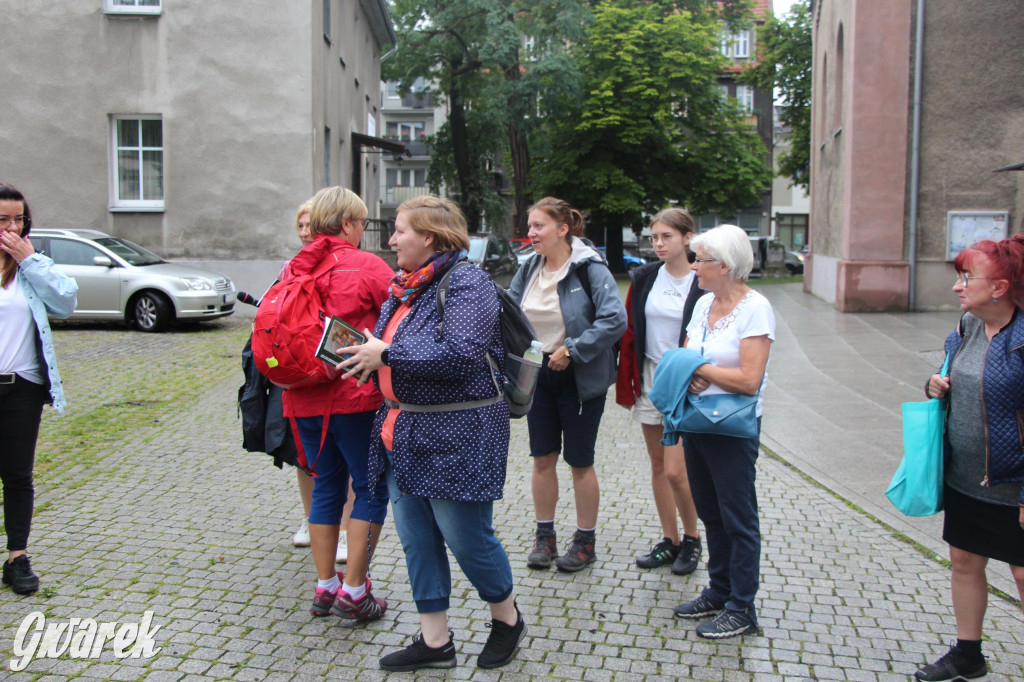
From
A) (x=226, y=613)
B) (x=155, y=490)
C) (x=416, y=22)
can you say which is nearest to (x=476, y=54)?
(x=416, y=22)

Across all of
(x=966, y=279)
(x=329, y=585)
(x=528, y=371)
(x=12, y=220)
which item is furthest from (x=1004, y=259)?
(x=12, y=220)

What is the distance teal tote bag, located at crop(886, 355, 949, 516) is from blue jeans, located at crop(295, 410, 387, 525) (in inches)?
83.5

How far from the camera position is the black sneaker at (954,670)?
3.59 m

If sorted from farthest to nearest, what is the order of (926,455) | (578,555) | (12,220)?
(578,555)
(12,220)
(926,455)

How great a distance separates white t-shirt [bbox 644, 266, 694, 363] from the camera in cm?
482

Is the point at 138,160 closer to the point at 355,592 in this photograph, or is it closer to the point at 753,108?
the point at 355,592

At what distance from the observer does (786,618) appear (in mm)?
4258

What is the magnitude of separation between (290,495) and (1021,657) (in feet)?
13.8

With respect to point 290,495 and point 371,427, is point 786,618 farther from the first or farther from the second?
point 290,495

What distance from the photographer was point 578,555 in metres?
4.88

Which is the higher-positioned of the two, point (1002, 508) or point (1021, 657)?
point (1002, 508)

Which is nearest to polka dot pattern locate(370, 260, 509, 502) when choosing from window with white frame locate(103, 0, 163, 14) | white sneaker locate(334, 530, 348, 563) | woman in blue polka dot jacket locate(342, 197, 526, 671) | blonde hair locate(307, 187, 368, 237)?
woman in blue polka dot jacket locate(342, 197, 526, 671)

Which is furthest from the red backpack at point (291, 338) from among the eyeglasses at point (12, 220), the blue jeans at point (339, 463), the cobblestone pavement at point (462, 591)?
the eyeglasses at point (12, 220)

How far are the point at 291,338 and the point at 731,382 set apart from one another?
179 cm
